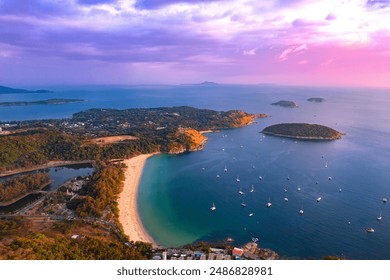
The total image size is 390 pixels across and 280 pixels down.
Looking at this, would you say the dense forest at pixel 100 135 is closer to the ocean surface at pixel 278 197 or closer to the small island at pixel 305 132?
the ocean surface at pixel 278 197

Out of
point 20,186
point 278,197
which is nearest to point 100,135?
point 20,186

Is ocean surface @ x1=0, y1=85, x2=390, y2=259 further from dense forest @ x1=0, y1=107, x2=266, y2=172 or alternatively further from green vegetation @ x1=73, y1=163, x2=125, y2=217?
dense forest @ x1=0, y1=107, x2=266, y2=172

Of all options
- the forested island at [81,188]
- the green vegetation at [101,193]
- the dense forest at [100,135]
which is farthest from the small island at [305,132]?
the green vegetation at [101,193]

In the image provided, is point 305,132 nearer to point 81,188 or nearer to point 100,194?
point 81,188

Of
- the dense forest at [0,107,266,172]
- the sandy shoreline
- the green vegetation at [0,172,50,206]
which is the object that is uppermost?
the dense forest at [0,107,266,172]

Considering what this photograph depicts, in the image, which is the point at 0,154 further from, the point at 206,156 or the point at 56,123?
the point at 56,123

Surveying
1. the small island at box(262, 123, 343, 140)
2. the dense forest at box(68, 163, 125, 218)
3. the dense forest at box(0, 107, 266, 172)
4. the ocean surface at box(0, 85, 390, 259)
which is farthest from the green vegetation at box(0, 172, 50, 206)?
the small island at box(262, 123, 343, 140)
